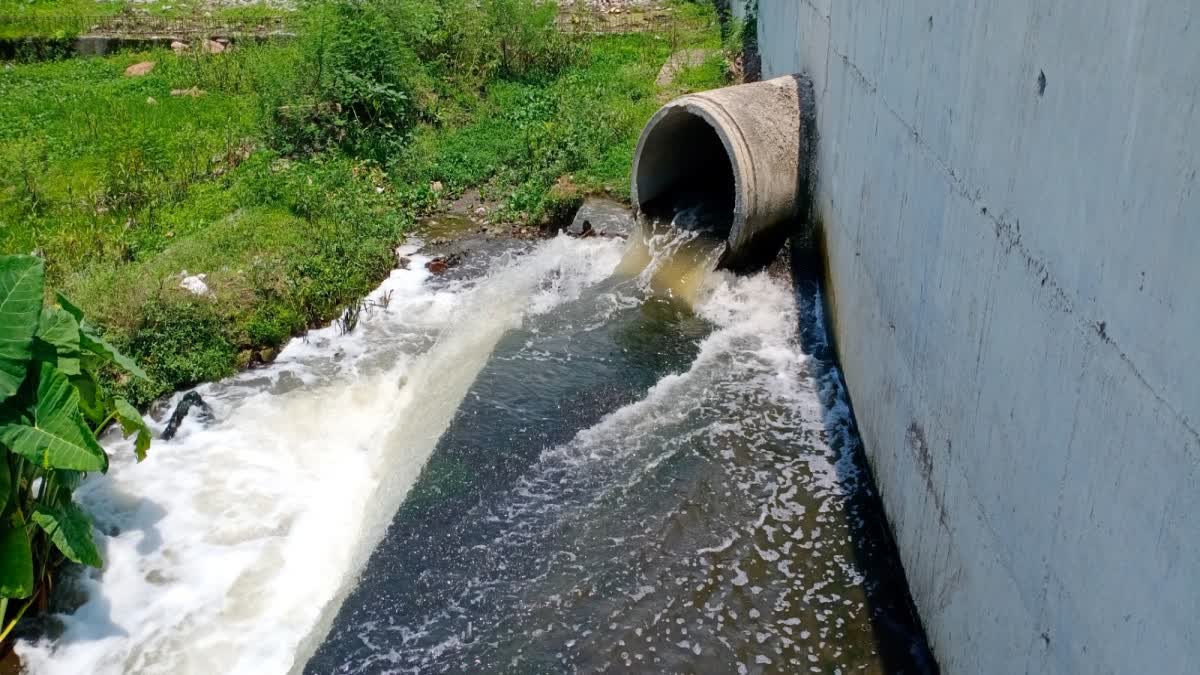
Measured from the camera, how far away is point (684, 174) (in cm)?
1104

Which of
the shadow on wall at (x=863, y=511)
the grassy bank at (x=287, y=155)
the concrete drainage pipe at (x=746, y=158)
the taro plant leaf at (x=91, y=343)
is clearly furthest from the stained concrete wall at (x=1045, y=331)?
the grassy bank at (x=287, y=155)

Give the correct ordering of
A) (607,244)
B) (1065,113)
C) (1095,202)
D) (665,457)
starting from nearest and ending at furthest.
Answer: (1095,202)
(1065,113)
(665,457)
(607,244)

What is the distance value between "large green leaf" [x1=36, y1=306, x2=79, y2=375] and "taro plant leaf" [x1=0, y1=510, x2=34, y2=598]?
3.04 ft

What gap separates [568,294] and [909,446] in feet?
15.3

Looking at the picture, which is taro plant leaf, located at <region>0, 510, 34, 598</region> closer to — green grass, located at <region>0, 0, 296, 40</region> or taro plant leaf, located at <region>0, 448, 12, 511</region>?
taro plant leaf, located at <region>0, 448, 12, 511</region>

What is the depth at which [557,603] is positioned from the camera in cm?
562

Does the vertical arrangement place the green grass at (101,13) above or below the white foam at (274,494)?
above

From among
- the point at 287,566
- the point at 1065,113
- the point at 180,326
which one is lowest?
the point at 287,566

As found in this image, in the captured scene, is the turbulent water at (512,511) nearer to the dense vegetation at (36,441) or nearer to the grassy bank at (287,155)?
the dense vegetation at (36,441)

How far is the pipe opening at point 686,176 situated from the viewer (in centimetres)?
1014

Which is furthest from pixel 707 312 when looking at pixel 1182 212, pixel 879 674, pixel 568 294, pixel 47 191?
pixel 47 191

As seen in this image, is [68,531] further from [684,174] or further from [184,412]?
[684,174]

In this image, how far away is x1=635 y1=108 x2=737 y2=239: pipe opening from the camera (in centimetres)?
1014

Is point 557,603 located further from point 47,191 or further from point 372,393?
point 47,191
